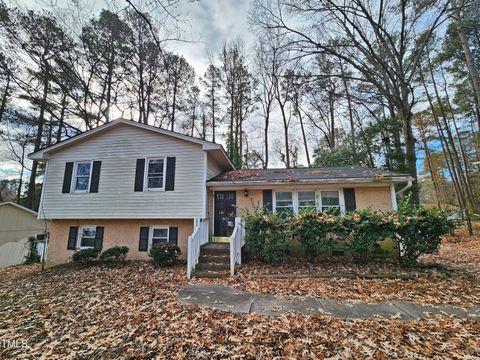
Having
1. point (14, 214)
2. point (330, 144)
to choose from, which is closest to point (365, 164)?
point (330, 144)

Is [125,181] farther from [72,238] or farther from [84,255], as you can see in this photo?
[72,238]

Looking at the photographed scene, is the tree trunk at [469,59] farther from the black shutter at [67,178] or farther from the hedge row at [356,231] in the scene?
the black shutter at [67,178]

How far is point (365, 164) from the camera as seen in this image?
16.0m

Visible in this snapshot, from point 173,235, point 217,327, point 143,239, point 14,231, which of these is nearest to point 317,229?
point 217,327

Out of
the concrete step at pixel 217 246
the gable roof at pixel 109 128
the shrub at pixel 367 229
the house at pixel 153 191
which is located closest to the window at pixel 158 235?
the house at pixel 153 191

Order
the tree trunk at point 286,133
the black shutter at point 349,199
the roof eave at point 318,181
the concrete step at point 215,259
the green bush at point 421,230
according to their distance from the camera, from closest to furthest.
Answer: the green bush at point 421,230, the concrete step at point 215,259, the roof eave at point 318,181, the black shutter at point 349,199, the tree trunk at point 286,133

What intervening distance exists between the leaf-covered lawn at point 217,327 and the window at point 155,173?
13.7ft

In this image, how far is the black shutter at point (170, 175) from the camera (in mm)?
8930

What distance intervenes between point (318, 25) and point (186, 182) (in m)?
11.0

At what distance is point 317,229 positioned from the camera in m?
7.07

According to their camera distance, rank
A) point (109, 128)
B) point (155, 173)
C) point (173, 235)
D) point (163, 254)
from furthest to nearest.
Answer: point (109, 128) → point (155, 173) → point (173, 235) → point (163, 254)

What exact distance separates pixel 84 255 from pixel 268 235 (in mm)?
7253

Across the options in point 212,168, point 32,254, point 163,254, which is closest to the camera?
point 163,254

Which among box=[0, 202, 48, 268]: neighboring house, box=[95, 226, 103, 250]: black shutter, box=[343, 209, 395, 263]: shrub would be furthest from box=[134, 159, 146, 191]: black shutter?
box=[0, 202, 48, 268]: neighboring house
